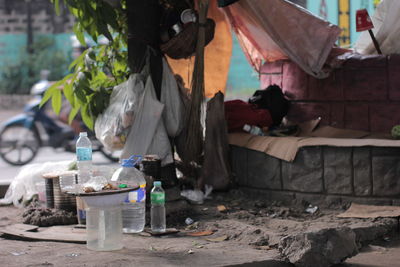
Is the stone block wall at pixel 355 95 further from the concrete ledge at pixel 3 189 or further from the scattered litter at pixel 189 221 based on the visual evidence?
the concrete ledge at pixel 3 189

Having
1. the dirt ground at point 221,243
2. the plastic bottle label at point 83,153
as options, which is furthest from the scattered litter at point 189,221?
the plastic bottle label at point 83,153

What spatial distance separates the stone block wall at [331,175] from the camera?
5.48 m

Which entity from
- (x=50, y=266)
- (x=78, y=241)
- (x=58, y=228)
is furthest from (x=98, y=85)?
(x=50, y=266)

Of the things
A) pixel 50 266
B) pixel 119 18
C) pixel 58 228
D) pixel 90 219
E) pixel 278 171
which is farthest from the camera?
pixel 119 18

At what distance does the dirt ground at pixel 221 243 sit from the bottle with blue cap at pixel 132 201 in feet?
0.59

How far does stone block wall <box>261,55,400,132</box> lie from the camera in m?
6.17

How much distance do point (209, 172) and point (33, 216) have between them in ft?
5.76

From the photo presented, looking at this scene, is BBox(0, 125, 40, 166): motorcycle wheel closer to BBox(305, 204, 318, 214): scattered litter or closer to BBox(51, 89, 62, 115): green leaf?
BBox(51, 89, 62, 115): green leaf

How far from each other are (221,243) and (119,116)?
1993mm

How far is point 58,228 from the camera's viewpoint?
5.16 m

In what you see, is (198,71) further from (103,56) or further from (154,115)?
(103,56)

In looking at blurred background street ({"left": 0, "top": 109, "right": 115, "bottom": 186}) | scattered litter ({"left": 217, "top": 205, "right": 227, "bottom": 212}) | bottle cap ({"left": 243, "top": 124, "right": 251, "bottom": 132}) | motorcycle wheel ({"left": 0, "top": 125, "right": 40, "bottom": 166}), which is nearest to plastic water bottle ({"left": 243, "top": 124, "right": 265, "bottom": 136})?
bottle cap ({"left": 243, "top": 124, "right": 251, "bottom": 132})

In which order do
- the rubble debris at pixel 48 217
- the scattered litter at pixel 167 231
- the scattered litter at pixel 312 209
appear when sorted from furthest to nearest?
the scattered litter at pixel 312 209 < the rubble debris at pixel 48 217 < the scattered litter at pixel 167 231

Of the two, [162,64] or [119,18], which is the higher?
[119,18]
